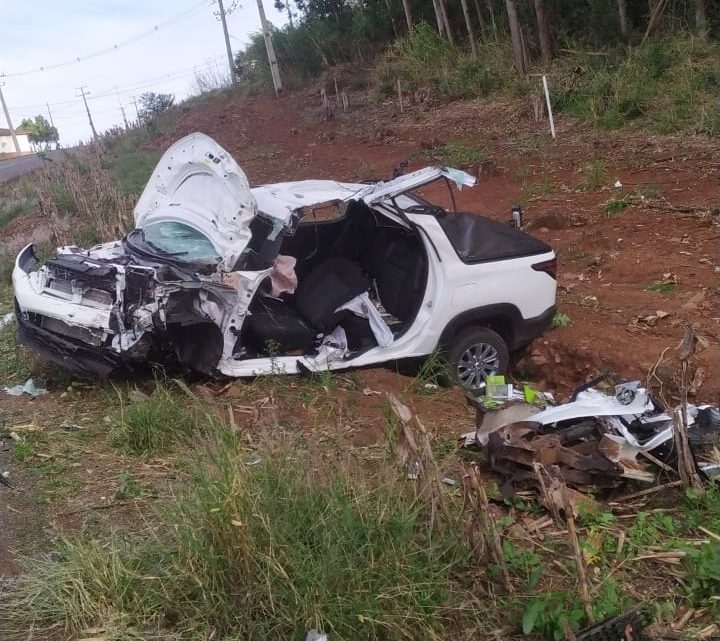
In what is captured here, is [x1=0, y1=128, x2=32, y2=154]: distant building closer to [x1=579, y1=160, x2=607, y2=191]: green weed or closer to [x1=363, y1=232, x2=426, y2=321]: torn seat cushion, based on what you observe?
[x1=579, y1=160, x2=607, y2=191]: green weed

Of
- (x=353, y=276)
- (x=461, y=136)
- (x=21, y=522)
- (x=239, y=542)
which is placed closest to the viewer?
(x=239, y=542)

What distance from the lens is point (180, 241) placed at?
545 centimetres

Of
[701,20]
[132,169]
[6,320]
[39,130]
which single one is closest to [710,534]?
[6,320]

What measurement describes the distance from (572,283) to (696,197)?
2.85 meters

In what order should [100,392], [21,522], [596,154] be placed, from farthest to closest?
[596,154]
[100,392]
[21,522]

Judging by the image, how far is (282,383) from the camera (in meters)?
5.37

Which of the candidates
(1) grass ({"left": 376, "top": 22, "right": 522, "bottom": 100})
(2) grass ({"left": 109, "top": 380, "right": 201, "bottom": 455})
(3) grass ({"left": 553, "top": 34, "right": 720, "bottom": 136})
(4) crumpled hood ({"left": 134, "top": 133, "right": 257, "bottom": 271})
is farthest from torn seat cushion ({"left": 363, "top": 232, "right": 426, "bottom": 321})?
(1) grass ({"left": 376, "top": 22, "right": 522, "bottom": 100})

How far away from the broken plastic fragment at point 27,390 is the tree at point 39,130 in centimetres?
6366

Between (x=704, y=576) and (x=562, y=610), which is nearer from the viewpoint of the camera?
(x=562, y=610)

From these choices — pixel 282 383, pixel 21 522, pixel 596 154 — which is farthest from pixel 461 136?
pixel 21 522

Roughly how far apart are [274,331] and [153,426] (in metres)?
1.39

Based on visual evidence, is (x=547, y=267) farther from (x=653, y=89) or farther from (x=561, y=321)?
(x=653, y=89)

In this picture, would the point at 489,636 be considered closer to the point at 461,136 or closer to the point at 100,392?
the point at 100,392

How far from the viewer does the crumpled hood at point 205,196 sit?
17.1 ft
